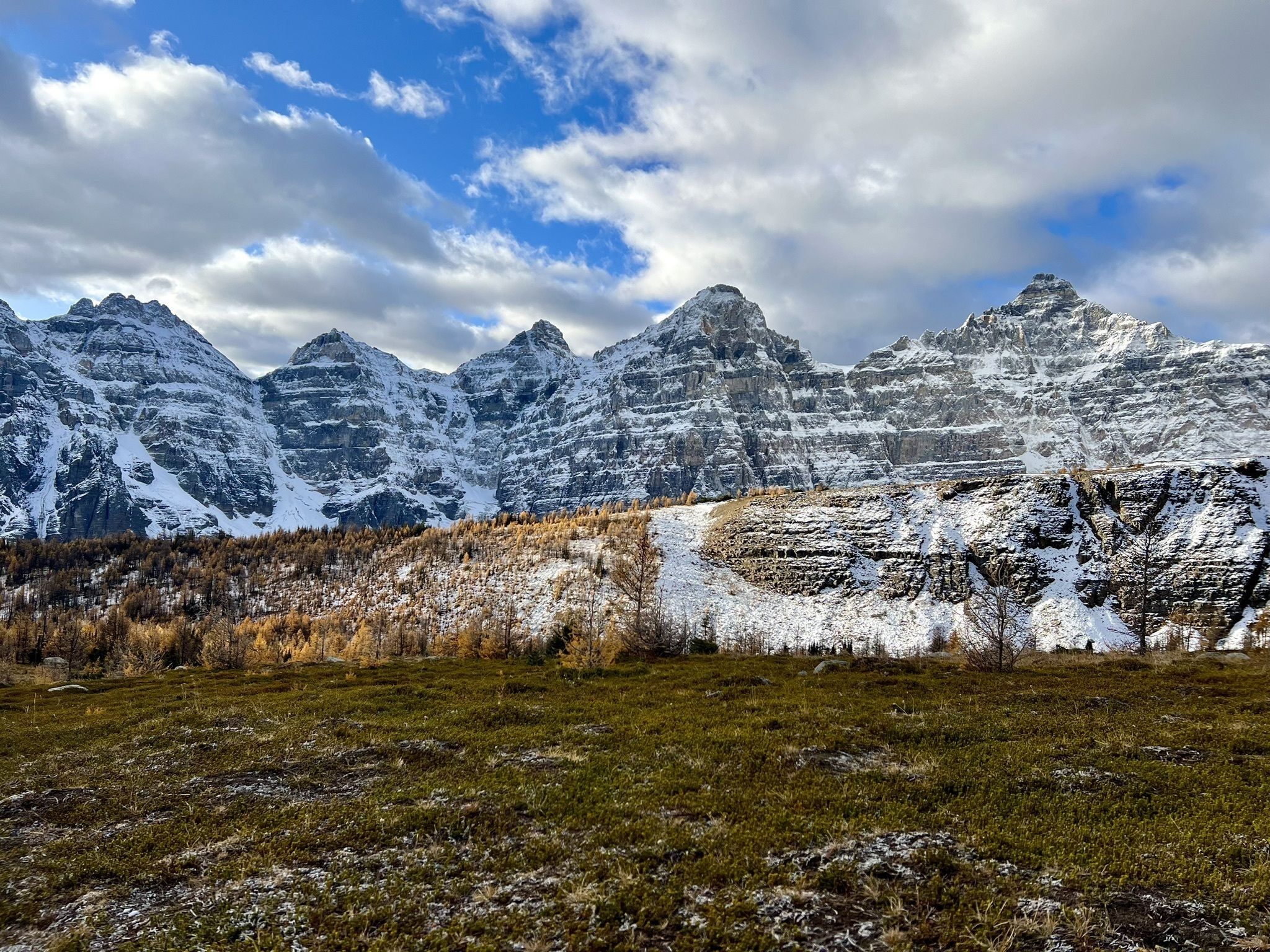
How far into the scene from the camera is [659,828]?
12484 mm

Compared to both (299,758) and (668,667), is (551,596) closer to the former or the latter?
(668,667)

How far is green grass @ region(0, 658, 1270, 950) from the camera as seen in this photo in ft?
30.5

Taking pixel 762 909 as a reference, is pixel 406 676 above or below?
below

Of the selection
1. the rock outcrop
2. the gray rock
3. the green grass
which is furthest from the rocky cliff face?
the green grass

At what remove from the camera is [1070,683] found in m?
28.7

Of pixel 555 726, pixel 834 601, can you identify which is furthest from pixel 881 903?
pixel 834 601

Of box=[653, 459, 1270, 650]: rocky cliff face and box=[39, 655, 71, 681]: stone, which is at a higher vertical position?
box=[653, 459, 1270, 650]: rocky cliff face

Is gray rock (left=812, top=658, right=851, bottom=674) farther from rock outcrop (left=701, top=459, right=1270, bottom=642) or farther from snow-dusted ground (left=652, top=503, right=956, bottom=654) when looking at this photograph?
rock outcrop (left=701, top=459, right=1270, bottom=642)

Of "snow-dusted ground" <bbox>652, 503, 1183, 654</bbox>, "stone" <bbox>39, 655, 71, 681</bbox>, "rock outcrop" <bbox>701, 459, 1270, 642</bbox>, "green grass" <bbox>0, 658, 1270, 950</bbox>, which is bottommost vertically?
"stone" <bbox>39, 655, 71, 681</bbox>

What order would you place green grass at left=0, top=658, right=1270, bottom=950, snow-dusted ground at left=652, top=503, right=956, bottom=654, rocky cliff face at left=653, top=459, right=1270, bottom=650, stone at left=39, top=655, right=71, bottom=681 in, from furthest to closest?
1. rocky cliff face at left=653, top=459, right=1270, bottom=650
2. snow-dusted ground at left=652, top=503, right=956, bottom=654
3. stone at left=39, top=655, right=71, bottom=681
4. green grass at left=0, top=658, right=1270, bottom=950

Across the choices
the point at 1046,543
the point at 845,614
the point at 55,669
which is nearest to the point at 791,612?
the point at 845,614

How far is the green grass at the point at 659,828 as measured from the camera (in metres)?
9.30

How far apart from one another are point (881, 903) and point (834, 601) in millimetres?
100234

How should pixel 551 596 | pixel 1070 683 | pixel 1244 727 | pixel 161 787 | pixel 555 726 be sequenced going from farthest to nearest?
pixel 551 596
pixel 1070 683
pixel 555 726
pixel 1244 727
pixel 161 787
